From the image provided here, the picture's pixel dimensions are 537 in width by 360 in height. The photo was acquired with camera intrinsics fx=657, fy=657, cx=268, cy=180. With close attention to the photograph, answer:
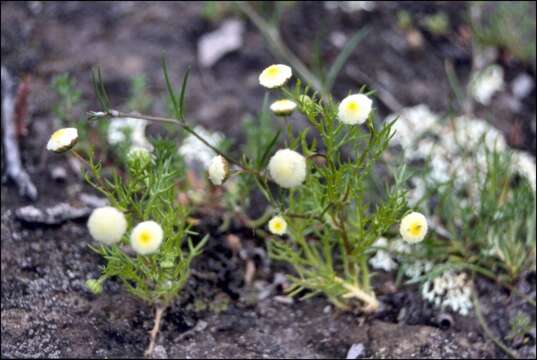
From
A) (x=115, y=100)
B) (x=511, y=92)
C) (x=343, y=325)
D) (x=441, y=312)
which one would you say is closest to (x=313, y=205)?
(x=343, y=325)

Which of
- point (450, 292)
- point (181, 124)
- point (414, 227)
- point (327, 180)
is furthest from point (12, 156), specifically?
point (450, 292)

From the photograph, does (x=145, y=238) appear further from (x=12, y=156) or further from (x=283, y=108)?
(x=12, y=156)

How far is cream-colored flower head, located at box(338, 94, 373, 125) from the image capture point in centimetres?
199

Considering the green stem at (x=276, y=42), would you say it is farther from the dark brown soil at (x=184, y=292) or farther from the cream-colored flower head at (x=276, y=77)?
the cream-colored flower head at (x=276, y=77)

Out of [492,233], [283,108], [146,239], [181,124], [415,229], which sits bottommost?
[492,233]

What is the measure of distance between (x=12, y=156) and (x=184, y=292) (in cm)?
98

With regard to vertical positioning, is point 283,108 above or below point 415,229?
above

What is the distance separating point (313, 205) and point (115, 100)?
163cm

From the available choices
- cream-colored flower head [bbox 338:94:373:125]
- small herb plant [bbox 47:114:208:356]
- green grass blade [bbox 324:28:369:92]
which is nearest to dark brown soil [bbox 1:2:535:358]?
small herb plant [bbox 47:114:208:356]

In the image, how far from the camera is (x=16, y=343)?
230 cm

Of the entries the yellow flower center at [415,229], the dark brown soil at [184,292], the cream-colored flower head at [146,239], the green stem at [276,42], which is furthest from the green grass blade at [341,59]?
the cream-colored flower head at [146,239]

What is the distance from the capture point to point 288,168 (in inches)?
76.8

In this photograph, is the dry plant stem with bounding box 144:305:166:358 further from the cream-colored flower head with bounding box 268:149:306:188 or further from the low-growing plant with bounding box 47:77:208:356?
the cream-colored flower head with bounding box 268:149:306:188

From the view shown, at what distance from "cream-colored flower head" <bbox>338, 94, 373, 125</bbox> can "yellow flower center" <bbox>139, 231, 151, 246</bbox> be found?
2.25 ft
